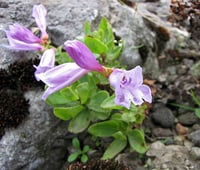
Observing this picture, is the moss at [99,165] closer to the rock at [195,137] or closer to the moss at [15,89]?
the moss at [15,89]

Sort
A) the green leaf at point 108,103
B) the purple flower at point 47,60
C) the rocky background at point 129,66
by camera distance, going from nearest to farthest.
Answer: the purple flower at point 47,60 < the green leaf at point 108,103 < the rocky background at point 129,66

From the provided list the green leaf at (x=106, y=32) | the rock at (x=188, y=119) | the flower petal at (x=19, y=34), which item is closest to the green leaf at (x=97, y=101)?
the green leaf at (x=106, y=32)

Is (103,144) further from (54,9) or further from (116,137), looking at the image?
(54,9)

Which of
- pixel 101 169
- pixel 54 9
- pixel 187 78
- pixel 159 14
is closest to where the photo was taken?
pixel 101 169

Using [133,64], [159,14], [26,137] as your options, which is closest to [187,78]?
[133,64]

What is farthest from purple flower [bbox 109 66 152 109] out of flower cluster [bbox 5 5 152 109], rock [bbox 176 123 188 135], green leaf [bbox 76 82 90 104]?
rock [bbox 176 123 188 135]

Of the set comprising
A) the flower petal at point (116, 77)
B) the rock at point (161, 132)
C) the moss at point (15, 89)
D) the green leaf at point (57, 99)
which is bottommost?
the rock at point (161, 132)
